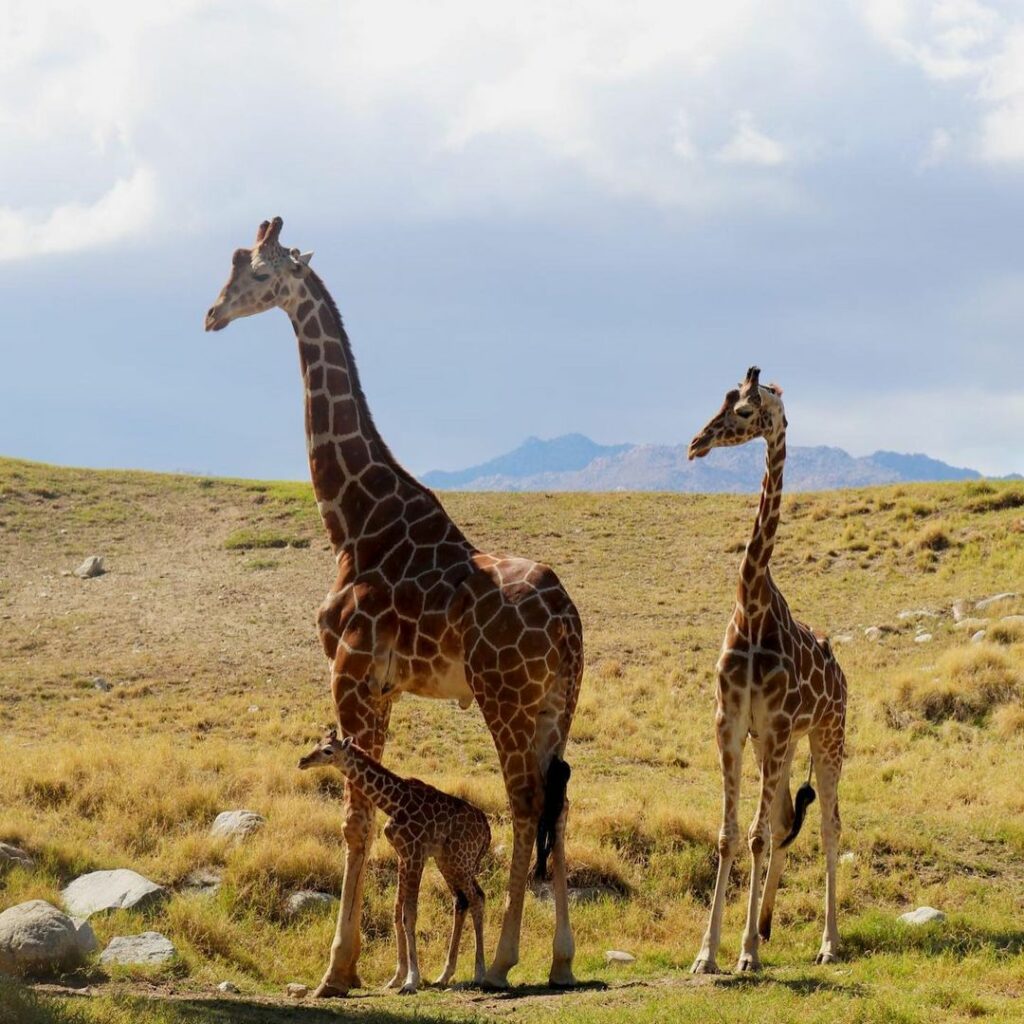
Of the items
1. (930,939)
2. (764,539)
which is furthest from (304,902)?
(930,939)

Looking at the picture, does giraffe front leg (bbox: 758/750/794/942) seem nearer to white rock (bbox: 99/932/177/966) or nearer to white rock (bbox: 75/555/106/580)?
white rock (bbox: 99/932/177/966)

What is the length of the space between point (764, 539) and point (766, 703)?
1.34 m

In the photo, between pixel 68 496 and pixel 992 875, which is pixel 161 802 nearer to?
pixel 992 875

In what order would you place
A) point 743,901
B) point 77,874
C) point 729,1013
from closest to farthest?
point 729,1013 → point 77,874 → point 743,901

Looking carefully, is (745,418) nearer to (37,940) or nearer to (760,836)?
(760,836)

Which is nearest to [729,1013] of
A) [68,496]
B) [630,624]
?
[630,624]

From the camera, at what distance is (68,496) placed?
1610 inches

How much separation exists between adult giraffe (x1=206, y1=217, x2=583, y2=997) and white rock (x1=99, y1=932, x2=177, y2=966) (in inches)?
62.0

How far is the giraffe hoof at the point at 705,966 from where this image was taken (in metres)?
9.48

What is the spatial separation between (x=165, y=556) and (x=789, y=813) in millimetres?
26922

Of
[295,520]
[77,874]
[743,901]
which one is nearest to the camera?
[77,874]

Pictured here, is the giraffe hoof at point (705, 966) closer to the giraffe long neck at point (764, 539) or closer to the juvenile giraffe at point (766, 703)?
the juvenile giraffe at point (766, 703)

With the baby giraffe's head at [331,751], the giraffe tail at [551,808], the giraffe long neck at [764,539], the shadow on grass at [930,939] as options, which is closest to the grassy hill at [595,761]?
the shadow on grass at [930,939]

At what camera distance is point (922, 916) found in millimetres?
11305
